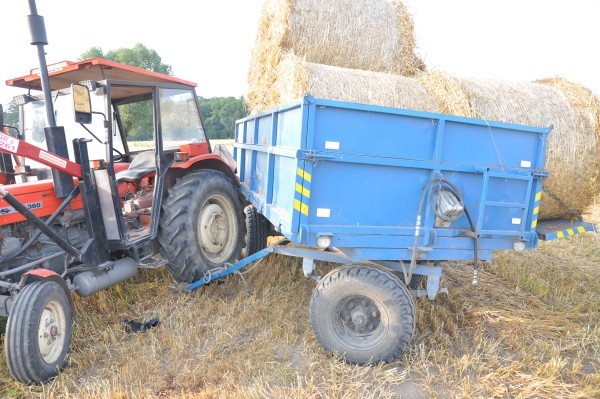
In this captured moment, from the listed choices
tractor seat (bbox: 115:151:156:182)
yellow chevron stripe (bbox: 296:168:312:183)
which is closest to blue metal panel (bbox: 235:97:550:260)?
yellow chevron stripe (bbox: 296:168:312:183)

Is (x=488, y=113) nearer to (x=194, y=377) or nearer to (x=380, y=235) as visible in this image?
(x=380, y=235)

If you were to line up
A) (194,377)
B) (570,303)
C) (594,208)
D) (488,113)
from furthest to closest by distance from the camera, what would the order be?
(594,208) < (488,113) < (570,303) < (194,377)

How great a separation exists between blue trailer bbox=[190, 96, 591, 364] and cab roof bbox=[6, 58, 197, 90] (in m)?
1.54

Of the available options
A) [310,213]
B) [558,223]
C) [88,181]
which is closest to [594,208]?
[558,223]

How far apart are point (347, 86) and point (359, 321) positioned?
270cm

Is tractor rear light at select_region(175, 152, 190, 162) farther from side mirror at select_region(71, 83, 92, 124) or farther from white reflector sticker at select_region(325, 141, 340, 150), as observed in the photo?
white reflector sticker at select_region(325, 141, 340, 150)

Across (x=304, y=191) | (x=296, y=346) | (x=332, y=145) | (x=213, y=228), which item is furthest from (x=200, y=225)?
(x=332, y=145)

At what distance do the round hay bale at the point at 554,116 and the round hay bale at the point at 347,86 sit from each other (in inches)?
12.8

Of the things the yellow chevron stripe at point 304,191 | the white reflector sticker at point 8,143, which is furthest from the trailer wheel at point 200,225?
the yellow chevron stripe at point 304,191

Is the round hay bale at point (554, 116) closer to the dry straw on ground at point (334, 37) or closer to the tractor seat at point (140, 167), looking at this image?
the dry straw on ground at point (334, 37)

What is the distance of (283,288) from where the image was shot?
416cm

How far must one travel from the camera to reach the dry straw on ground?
5.25 metres

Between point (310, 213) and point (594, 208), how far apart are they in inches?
165

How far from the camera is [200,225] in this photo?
4.18 meters
